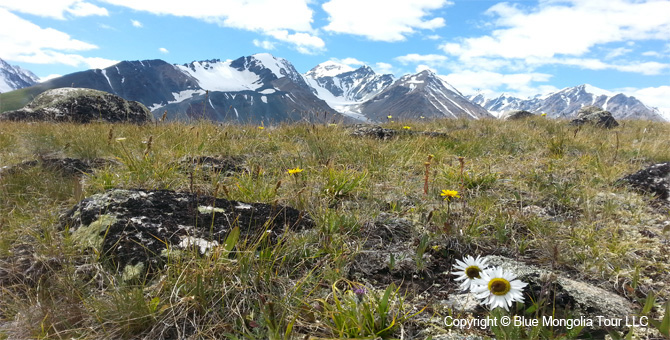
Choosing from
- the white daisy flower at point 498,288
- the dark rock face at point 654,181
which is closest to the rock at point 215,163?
the white daisy flower at point 498,288

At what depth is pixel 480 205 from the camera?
115 inches

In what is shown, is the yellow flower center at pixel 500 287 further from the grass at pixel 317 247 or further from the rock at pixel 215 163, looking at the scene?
the rock at pixel 215 163

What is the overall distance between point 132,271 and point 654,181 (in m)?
4.65

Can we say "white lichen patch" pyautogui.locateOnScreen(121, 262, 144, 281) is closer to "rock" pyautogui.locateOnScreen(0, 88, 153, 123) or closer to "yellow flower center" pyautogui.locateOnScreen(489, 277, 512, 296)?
"yellow flower center" pyautogui.locateOnScreen(489, 277, 512, 296)

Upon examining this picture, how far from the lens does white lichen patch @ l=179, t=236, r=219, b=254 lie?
1889mm

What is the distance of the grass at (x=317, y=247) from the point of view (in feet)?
5.06

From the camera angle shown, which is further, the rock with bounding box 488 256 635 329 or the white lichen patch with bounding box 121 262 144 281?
the white lichen patch with bounding box 121 262 144 281

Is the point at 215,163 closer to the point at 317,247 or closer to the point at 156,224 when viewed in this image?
the point at 156,224

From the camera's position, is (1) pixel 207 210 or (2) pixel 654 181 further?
(2) pixel 654 181

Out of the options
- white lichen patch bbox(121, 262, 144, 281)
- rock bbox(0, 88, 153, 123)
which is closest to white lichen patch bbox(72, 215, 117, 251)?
white lichen patch bbox(121, 262, 144, 281)

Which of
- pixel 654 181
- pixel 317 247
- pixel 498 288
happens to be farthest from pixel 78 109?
pixel 654 181

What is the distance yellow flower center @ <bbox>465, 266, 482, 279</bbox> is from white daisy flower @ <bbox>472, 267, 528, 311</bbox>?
0.05m

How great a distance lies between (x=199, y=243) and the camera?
6.41ft

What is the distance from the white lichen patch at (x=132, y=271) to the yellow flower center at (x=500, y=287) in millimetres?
1704
